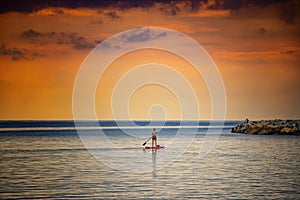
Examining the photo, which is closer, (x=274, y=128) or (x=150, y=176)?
(x=150, y=176)

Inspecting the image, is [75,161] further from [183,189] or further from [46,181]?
[183,189]

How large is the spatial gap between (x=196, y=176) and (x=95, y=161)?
1446 centimetres

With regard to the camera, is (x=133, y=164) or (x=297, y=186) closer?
(x=297, y=186)

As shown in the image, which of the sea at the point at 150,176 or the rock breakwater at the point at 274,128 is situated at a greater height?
the rock breakwater at the point at 274,128

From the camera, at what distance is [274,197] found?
3338 centimetres

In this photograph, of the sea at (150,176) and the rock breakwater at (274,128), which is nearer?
the sea at (150,176)

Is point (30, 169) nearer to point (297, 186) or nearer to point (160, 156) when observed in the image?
point (160, 156)

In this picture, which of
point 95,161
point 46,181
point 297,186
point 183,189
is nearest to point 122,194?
point 183,189

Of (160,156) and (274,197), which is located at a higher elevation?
(160,156)

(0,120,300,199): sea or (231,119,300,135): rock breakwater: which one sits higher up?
A: (231,119,300,135): rock breakwater

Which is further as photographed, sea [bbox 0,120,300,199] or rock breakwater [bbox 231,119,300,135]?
rock breakwater [bbox 231,119,300,135]

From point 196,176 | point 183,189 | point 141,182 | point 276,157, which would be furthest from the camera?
point 276,157

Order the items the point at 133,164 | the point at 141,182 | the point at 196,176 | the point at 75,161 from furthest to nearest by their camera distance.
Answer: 1. the point at 75,161
2. the point at 133,164
3. the point at 196,176
4. the point at 141,182

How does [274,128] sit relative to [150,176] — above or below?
above
